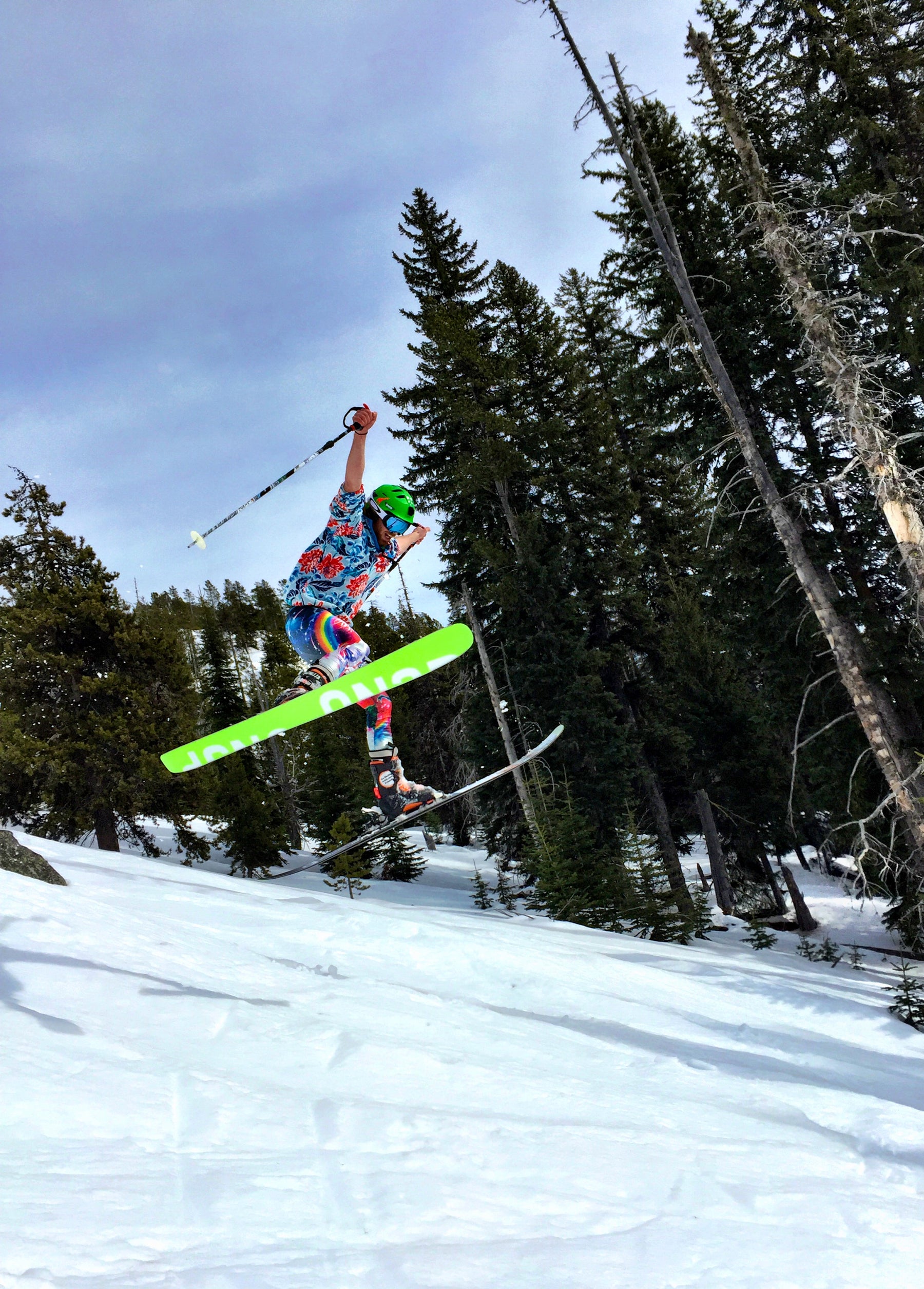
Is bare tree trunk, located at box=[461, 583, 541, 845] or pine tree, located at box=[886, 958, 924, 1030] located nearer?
pine tree, located at box=[886, 958, 924, 1030]

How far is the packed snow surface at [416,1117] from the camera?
3.28 metres

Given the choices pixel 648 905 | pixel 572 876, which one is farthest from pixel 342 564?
pixel 648 905

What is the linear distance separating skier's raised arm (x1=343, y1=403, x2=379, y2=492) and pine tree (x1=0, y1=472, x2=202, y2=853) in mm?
12198

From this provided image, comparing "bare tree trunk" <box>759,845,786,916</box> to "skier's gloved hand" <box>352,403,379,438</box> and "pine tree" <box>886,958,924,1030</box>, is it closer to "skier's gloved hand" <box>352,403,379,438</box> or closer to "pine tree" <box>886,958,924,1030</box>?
"pine tree" <box>886,958,924,1030</box>

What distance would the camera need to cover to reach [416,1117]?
15.7 feet

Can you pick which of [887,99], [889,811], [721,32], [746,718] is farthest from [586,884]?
[721,32]

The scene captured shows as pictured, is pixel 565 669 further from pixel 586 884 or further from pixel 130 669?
pixel 130 669

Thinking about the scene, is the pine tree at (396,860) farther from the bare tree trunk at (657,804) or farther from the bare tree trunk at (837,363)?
the bare tree trunk at (837,363)

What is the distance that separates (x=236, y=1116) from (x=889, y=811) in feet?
39.5

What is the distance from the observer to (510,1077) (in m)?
5.79

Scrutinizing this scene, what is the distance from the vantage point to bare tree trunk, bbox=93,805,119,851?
1816 centimetres

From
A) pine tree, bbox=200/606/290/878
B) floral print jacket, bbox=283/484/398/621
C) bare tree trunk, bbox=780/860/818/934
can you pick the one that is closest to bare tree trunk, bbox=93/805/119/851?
pine tree, bbox=200/606/290/878

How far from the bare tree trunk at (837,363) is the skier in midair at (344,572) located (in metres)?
6.43

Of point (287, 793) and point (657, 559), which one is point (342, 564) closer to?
point (657, 559)
